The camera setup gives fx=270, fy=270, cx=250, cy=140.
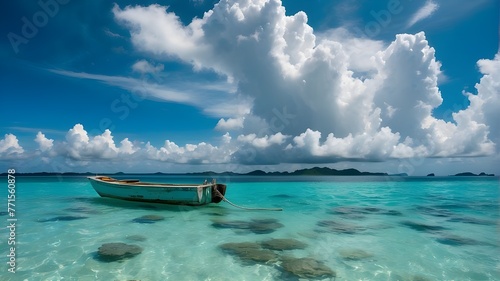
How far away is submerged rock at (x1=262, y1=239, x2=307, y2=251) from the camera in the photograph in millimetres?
11792

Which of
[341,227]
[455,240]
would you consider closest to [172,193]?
[341,227]

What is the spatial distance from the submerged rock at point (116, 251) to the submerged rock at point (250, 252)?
3.67m

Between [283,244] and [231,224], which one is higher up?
[283,244]

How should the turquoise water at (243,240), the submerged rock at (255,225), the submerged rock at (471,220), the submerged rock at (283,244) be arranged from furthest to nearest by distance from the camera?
the submerged rock at (471,220) < the submerged rock at (255,225) < the submerged rock at (283,244) < the turquoise water at (243,240)

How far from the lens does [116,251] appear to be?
35.9 feet

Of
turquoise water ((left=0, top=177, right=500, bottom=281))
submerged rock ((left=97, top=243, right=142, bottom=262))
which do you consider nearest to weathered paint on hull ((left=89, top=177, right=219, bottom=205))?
turquoise water ((left=0, top=177, right=500, bottom=281))

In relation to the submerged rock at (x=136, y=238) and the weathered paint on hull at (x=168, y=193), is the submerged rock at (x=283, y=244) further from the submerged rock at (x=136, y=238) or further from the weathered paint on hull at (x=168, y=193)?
the weathered paint on hull at (x=168, y=193)

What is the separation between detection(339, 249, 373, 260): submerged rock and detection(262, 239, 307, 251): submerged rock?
173 cm

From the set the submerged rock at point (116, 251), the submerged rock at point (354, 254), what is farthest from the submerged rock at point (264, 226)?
the submerged rock at point (116, 251)

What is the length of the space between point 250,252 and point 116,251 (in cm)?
543

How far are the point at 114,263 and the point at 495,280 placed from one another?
43.4 ft

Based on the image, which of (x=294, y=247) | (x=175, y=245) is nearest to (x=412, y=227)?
(x=294, y=247)

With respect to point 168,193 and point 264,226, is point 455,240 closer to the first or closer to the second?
point 264,226

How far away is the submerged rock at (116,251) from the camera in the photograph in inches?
406
